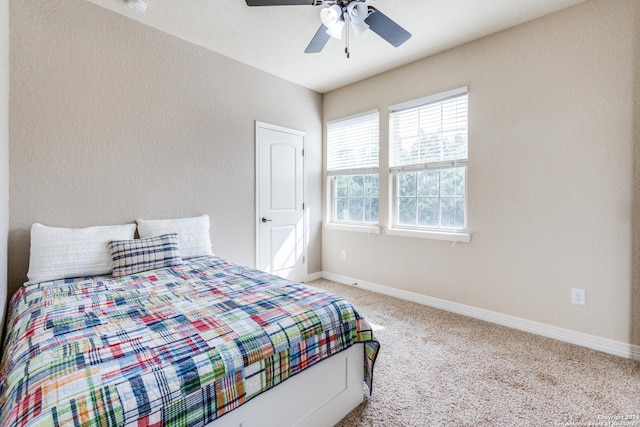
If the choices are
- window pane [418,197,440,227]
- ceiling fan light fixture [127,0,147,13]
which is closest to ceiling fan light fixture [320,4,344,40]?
ceiling fan light fixture [127,0,147,13]

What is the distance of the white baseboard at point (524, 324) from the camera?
2266 millimetres

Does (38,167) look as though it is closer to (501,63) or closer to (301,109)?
(301,109)

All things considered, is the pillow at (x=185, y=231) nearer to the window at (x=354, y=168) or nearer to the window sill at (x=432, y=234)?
the window at (x=354, y=168)

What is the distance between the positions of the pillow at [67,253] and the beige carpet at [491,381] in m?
2.01

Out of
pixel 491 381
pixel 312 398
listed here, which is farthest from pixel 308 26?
pixel 491 381

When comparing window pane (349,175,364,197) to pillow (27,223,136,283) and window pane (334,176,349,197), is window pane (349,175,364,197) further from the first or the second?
pillow (27,223,136,283)

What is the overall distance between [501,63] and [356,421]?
3.06 meters

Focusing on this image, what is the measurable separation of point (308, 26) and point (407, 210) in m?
2.11

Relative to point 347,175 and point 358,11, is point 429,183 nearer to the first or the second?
point 347,175

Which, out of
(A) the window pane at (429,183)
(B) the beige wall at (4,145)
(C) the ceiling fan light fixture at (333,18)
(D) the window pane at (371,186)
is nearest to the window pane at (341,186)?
(D) the window pane at (371,186)

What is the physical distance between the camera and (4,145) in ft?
6.48

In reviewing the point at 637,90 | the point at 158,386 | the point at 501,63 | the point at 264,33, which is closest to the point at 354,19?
the point at 264,33

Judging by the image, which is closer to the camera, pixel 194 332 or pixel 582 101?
pixel 194 332

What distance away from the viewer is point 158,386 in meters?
1.01
